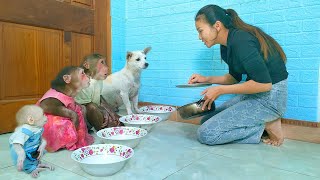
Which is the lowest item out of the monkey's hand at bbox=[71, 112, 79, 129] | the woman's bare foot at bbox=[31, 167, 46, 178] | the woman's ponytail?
the woman's bare foot at bbox=[31, 167, 46, 178]

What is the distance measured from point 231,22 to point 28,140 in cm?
116

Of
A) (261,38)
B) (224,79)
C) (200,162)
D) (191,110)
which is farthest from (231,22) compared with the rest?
(200,162)

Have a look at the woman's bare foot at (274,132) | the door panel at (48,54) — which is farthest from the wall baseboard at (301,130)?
the door panel at (48,54)

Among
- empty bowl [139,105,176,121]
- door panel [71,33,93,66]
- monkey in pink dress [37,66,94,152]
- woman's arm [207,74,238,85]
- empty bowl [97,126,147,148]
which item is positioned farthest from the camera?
door panel [71,33,93,66]

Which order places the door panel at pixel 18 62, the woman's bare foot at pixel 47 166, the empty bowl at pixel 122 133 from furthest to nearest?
1. the door panel at pixel 18 62
2. the empty bowl at pixel 122 133
3. the woman's bare foot at pixel 47 166

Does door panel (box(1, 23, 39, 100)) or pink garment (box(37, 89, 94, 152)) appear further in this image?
door panel (box(1, 23, 39, 100))

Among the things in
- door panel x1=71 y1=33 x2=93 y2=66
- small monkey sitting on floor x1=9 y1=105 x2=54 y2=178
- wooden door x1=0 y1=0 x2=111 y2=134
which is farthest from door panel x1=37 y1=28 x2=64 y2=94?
small monkey sitting on floor x1=9 y1=105 x2=54 y2=178

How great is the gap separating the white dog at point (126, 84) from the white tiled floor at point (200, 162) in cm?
49

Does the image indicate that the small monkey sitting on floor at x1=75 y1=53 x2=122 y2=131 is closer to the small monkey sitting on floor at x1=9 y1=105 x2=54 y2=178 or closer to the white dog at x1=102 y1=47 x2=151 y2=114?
the white dog at x1=102 y1=47 x2=151 y2=114

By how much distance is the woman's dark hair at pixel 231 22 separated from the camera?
4.39 ft

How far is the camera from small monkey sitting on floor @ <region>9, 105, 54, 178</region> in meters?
0.93

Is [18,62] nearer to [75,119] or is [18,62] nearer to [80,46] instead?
[80,46]

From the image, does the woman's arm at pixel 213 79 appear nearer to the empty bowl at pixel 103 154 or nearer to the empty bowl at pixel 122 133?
the empty bowl at pixel 122 133

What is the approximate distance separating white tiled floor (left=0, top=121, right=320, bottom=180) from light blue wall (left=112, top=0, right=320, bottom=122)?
0.39 meters
